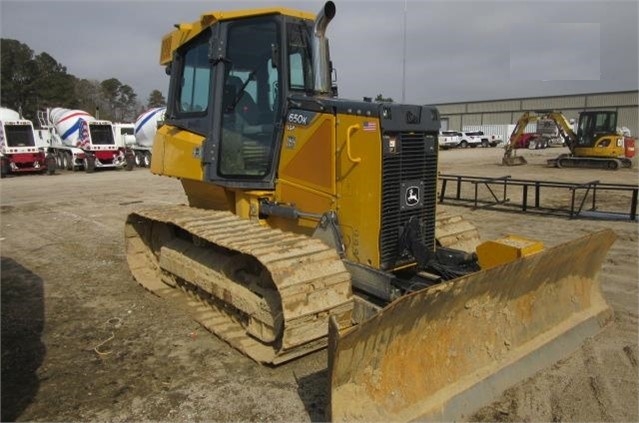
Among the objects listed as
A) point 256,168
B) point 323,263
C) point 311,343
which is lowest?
point 311,343

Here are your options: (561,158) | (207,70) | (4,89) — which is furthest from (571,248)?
(4,89)

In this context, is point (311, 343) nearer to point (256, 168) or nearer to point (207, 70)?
point (256, 168)

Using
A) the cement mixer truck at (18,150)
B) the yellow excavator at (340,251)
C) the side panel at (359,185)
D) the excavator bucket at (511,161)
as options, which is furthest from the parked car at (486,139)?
the side panel at (359,185)

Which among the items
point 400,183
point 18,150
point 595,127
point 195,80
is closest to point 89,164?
point 18,150

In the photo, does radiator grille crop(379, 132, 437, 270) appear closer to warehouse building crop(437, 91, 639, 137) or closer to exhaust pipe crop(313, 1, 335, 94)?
exhaust pipe crop(313, 1, 335, 94)

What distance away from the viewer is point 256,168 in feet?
16.9

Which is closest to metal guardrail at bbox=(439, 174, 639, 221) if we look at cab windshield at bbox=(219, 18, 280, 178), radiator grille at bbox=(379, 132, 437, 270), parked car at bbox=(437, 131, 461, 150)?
radiator grille at bbox=(379, 132, 437, 270)

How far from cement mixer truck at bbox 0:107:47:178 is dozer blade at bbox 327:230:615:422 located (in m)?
24.1

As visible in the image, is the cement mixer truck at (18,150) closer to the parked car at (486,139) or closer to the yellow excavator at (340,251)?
the yellow excavator at (340,251)

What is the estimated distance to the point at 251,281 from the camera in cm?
475

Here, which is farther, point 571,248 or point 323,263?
point 571,248

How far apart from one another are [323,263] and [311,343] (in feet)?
2.02

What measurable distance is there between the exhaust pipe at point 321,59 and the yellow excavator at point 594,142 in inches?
881

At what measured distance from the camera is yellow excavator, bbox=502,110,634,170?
79.4ft
